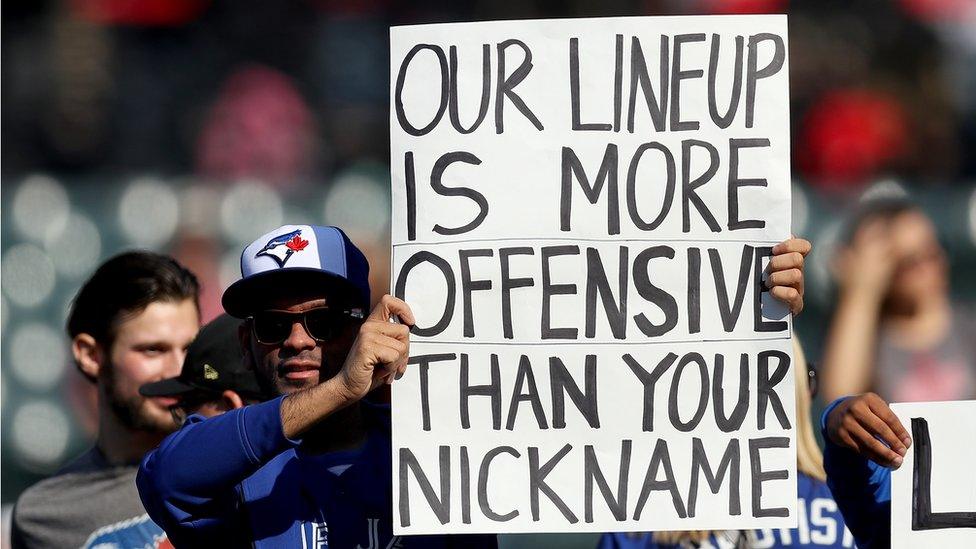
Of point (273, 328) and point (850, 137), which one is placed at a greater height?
point (850, 137)

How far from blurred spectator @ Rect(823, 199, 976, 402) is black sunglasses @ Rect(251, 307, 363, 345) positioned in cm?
363

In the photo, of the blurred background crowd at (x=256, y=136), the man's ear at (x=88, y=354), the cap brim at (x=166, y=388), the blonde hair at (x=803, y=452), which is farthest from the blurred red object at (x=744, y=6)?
the cap brim at (x=166, y=388)

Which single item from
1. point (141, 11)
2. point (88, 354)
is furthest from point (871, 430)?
point (141, 11)

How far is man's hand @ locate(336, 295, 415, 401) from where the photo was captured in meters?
2.72

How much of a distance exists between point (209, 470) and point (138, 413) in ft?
5.33

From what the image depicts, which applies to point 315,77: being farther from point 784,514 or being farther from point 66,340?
point 784,514

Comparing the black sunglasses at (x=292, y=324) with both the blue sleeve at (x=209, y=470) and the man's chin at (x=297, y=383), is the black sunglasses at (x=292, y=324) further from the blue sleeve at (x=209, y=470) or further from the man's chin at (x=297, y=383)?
the blue sleeve at (x=209, y=470)

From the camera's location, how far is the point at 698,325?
9.70ft

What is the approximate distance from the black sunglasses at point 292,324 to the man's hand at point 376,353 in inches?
4.2

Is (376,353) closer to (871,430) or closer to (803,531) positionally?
(871,430)

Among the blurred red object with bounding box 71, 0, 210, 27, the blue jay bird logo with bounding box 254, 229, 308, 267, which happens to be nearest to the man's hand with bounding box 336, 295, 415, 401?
the blue jay bird logo with bounding box 254, 229, 308, 267

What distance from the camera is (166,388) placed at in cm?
402

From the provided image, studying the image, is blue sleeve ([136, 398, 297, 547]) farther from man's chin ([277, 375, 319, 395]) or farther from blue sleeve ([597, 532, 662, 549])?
blue sleeve ([597, 532, 662, 549])

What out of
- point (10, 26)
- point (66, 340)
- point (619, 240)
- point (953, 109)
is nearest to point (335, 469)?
point (619, 240)
